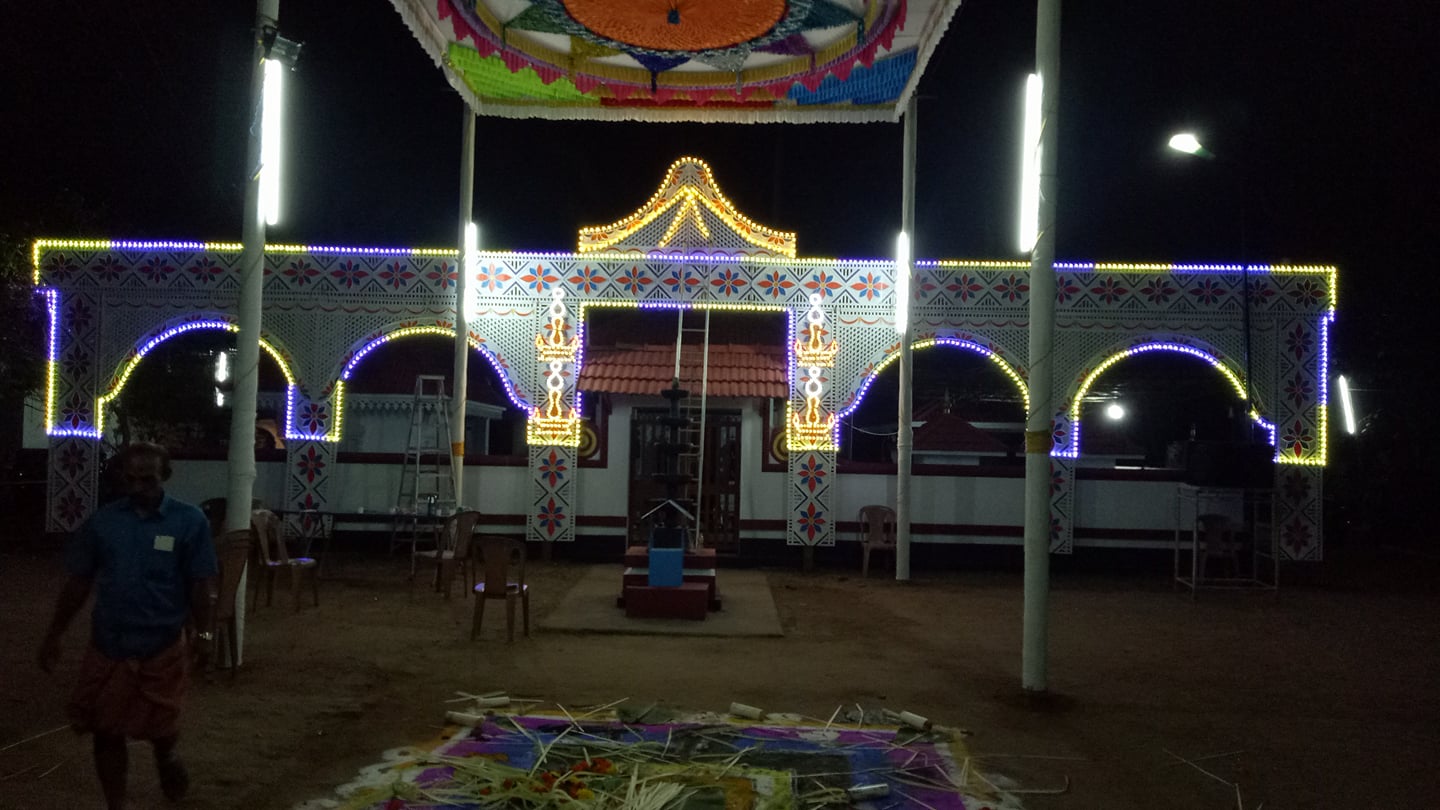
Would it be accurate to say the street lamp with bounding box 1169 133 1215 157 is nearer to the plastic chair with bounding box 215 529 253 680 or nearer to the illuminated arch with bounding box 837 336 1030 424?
the illuminated arch with bounding box 837 336 1030 424

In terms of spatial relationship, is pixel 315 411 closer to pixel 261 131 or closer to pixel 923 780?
pixel 261 131

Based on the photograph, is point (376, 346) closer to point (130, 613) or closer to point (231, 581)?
point (231, 581)

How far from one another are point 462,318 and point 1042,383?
26.8ft

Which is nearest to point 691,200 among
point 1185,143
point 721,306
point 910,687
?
point 721,306

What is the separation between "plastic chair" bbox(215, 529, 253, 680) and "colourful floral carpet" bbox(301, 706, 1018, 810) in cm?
199

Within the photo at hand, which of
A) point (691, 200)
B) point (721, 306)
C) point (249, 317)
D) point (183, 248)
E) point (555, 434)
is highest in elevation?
point (691, 200)

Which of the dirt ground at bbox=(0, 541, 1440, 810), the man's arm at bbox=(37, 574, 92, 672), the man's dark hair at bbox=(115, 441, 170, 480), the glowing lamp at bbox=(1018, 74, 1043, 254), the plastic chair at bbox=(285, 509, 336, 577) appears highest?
the glowing lamp at bbox=(1018, 74, 1043, 254)

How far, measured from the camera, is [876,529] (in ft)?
42.8

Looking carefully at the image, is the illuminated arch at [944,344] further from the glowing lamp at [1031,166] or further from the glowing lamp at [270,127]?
the glowing lamp at [270,127]

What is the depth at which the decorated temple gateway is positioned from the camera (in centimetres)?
1297

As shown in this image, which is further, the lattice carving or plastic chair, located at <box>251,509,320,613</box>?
the lattice carving

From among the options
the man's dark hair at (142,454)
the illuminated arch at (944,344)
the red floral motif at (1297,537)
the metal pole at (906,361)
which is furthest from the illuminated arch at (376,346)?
the red floral motif at (1297,537)

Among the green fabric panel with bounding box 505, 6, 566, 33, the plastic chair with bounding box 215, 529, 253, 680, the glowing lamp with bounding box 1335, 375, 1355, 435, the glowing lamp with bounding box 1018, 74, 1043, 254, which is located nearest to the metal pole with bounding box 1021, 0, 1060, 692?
the glowing lamp with bounding box 1018, 74, 1043, 254

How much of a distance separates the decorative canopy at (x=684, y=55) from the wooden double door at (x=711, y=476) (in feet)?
13.1
